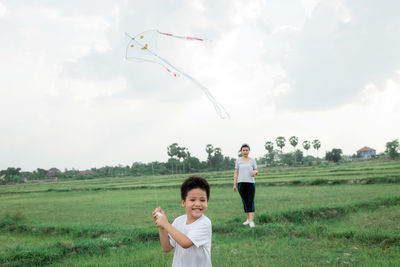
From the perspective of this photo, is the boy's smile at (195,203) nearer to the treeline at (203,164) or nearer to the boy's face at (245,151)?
the boy's face at (245,151)

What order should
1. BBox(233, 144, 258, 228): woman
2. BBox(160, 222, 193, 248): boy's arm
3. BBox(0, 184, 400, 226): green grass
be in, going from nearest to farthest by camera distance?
BBox(160, 222, 193, 248): boy's arm < BBox(233, 144, 258, 228): woman < BBox(0, 184, 400, 226): green grass

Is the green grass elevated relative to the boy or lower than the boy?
lower

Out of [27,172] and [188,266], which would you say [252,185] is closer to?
[188,266]

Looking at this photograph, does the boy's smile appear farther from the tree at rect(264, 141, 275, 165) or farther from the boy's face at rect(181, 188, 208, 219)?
the tree at rect(264, 141, 275, 165)

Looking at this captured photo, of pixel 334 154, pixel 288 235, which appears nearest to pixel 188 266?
pixel 288 235

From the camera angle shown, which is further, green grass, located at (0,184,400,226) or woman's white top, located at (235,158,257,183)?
green grass, located at (0,184,400,226)

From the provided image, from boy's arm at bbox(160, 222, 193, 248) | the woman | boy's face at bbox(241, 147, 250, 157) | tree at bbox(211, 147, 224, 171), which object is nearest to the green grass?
the woman

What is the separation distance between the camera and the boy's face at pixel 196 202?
230cm

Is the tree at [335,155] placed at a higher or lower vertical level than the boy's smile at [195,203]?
lower

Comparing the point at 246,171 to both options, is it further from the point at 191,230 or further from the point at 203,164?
the point at 203,164

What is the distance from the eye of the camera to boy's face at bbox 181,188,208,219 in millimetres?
2301

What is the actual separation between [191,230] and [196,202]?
23 cm

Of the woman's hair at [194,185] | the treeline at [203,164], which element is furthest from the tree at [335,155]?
the woman's hair at [194,185]

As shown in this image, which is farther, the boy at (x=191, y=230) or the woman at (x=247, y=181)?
the woman at (x=247, y=181)
